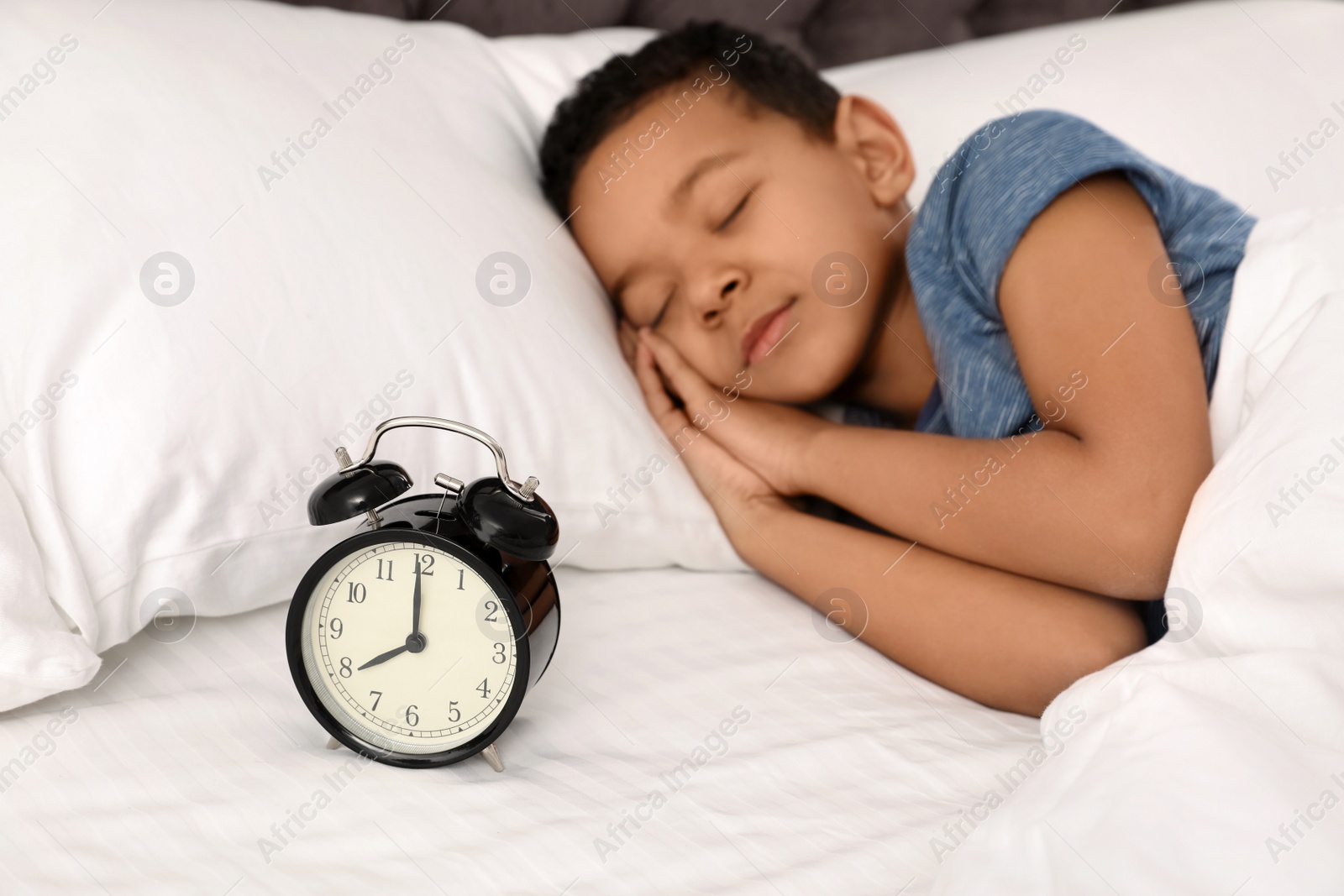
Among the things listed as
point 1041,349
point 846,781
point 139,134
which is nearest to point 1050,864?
point 846,781

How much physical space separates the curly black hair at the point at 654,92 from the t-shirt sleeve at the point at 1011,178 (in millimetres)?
275

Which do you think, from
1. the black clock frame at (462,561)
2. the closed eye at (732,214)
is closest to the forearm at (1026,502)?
the closed eye at (732,214)

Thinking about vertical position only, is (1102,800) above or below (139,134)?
below

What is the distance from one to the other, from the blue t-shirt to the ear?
0.58ft

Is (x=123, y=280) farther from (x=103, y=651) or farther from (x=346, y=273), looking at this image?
(x=103, y=651)

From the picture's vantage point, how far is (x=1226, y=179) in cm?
135

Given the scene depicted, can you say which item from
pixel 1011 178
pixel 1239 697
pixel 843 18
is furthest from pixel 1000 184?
pixel 843 18

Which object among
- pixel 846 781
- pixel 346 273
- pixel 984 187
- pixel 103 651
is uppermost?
pixel 346 273

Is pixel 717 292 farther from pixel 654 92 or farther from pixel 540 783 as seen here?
pixel 540 783

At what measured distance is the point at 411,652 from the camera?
68 centimetres

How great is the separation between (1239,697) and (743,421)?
0.64 metres

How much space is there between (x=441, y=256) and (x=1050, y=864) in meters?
0.74

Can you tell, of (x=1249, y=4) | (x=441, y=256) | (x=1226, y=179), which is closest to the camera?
(x=441, y=256)

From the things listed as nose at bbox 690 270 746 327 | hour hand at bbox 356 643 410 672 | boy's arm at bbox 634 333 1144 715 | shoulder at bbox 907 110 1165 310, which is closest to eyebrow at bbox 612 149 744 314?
nose at bbox 690 270 746 327
